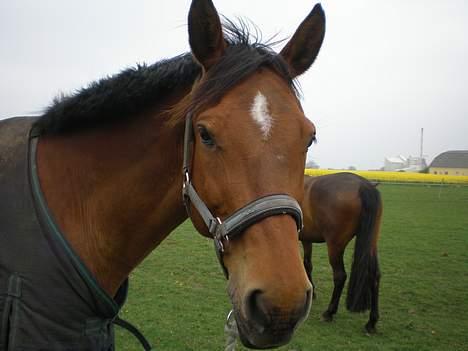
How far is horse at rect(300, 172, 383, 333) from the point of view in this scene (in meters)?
5.82

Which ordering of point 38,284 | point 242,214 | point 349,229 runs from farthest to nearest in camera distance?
point 349,229 < point 38,284 < point 242,214

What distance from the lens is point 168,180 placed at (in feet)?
6.72

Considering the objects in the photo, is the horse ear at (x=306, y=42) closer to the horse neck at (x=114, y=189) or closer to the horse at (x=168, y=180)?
the horse at (x=168, y=180)

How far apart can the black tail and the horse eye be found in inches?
192

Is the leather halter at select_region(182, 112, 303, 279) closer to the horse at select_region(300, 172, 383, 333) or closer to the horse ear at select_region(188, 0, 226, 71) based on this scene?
the horse ear at select_region(188, 0, 226, 71)

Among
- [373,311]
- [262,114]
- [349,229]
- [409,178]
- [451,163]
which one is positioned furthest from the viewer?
[451,163]

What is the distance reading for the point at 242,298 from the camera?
4.85 ft

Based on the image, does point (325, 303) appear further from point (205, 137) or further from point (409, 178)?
point (409, 178)

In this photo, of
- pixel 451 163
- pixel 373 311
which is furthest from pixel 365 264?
pixel 451 163

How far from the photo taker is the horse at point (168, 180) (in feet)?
5.07

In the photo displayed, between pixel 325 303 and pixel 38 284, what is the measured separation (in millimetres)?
6043

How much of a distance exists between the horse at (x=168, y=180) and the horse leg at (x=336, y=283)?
466 cm

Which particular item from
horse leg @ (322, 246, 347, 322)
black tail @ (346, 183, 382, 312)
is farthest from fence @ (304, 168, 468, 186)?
black tail @ (346, 183, 382, 312)

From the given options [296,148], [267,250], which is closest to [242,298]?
[267,250]
